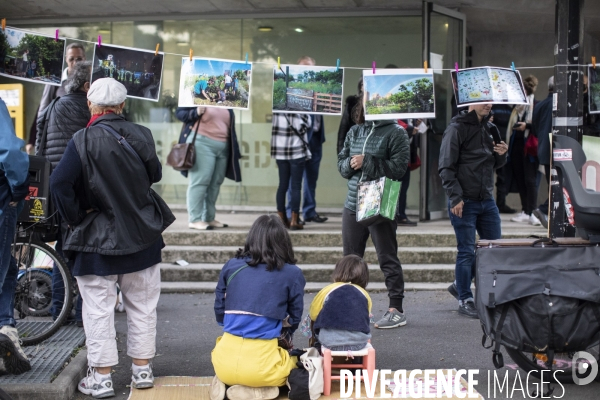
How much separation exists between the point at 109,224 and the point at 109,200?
0.14 meters

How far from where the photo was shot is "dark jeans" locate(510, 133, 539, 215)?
10.2 meters

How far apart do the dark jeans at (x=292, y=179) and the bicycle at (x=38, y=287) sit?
10.9 feet

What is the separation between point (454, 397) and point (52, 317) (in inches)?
127

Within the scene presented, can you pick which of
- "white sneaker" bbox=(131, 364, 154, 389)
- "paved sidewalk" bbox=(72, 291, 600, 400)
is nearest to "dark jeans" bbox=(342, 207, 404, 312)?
"paved sidewalk" bbox=(72, 291, 600, 400)

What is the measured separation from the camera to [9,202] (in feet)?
15.8

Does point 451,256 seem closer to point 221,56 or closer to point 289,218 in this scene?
point 289,218

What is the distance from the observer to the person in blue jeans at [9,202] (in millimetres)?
4621

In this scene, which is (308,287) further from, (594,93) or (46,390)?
(46,390)

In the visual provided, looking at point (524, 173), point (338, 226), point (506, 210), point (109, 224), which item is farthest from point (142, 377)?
point (506, 210)

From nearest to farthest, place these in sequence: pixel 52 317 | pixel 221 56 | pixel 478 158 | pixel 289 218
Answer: pixel 52 317 → pixel 478 158 → pixel 289 218 → pixel 221 56

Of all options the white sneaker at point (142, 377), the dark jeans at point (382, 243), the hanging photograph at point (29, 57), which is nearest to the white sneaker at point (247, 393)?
the white sneaker at point (142, 377)

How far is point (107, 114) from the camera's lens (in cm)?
480

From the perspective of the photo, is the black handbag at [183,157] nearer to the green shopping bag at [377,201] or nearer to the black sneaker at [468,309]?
the green shopping bag at [377,201]

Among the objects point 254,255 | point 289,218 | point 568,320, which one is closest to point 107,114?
point 254,255
